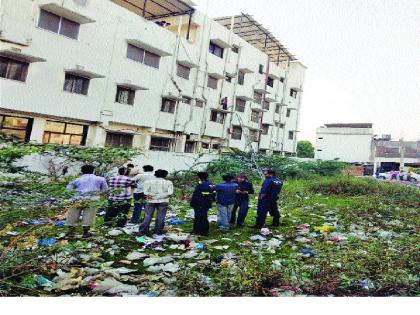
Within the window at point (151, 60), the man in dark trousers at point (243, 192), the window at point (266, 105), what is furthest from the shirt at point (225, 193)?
the window at point (151, 60)

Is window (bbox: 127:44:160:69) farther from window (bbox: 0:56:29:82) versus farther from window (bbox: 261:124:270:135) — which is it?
window (bbox: 261:124:270:135)

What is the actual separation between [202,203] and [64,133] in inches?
76.1

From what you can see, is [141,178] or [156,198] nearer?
[156,198]

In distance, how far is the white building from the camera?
4757mm

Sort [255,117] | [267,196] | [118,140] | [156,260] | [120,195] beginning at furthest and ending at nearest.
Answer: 1. [255,117]
2. [267,196]
3. [120,195]
4. [118,140]
5. [156,260]

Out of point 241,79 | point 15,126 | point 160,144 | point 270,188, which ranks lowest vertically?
point 270,188

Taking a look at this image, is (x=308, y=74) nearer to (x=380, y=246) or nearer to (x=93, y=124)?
(x=380, y=246)

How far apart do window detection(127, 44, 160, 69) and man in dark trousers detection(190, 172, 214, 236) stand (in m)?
1.81

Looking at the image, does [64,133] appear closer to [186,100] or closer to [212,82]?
[186,100]

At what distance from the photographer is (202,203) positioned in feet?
13.5

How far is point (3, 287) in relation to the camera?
2375mm

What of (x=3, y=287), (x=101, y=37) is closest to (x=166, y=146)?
(x=101, y=37)

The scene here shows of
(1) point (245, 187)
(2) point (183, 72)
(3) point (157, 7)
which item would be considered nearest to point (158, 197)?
(1) point (245, 187)

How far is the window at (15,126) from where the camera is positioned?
2.97 m
